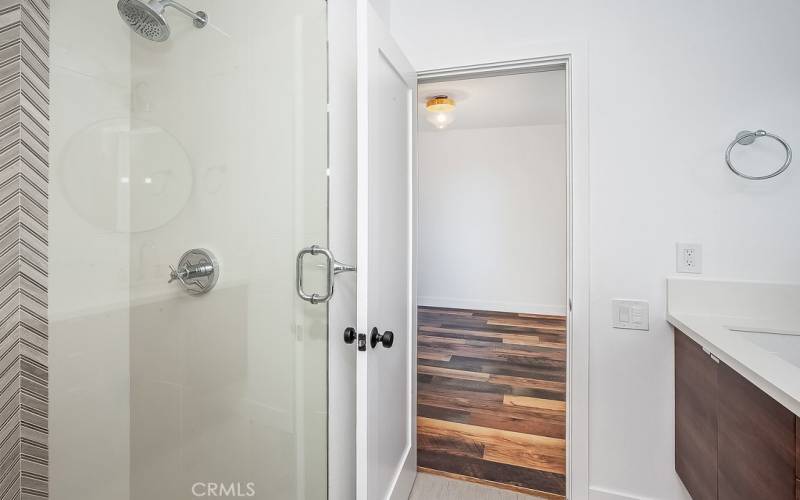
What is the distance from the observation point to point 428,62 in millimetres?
1831

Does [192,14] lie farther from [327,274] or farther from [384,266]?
[384,266]

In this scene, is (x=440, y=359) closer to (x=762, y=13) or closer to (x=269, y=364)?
(x=269, y=364)

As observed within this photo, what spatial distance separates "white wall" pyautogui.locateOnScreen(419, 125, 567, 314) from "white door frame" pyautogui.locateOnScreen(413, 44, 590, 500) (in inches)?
139

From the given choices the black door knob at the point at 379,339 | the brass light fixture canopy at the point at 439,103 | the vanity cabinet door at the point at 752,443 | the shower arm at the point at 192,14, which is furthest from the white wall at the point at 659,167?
the brass light fixture canopy at the point at 439,103

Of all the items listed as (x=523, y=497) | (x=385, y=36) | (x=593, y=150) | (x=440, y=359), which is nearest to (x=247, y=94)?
(x=385, y=36)

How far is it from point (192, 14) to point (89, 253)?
1.97ft

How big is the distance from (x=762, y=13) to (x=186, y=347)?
2.37 m

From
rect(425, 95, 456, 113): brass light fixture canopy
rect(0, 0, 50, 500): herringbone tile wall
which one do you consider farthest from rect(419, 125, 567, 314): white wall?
rect(0, 0, 50, 500): herringbone tile wall

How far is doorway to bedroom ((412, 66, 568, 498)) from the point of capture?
2186 mm

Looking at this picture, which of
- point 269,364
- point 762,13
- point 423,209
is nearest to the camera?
→ point 269,364

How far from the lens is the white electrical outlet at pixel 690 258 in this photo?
1.55 metres

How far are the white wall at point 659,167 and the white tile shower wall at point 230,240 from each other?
1142mm

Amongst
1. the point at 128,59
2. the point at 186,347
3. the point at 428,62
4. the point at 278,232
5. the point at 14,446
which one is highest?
the point at 428,62

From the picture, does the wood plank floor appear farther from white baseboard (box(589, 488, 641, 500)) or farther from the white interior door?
the white interior door
